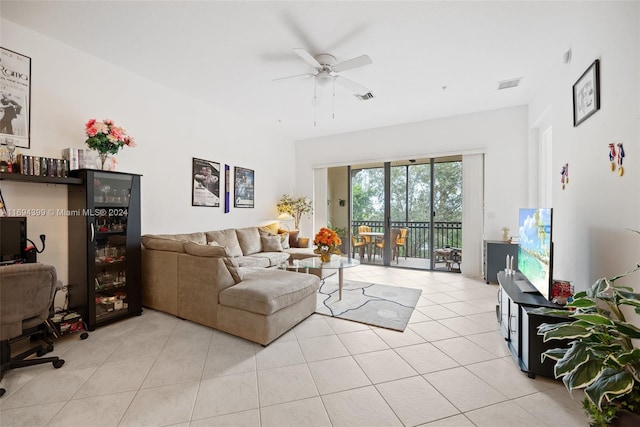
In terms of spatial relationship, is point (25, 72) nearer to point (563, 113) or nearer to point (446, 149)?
point (563, 113)

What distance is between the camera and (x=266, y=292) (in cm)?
231

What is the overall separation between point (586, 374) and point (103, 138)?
13.3ft

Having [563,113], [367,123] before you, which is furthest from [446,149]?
[563,113]

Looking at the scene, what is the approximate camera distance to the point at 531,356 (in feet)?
6.03

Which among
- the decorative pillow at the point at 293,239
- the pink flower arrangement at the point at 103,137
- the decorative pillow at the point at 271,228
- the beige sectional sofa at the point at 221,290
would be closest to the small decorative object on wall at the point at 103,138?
the pink flower arrangement at the point at 103,137

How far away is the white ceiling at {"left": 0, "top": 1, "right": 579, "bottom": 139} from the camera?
226 centimetres

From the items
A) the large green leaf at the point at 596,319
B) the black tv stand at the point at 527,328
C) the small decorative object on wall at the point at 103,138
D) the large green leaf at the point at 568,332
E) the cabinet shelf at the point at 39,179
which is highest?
the small decorative object on wall at the point at 103,138

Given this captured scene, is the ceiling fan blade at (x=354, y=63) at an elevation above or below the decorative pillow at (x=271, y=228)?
above

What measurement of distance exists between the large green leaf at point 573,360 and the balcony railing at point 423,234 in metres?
4.15

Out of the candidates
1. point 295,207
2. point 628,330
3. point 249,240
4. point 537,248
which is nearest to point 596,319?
point 628,330

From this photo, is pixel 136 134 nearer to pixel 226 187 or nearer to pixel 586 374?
pixel 226 187

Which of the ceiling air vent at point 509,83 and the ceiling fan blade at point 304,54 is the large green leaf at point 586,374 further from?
the ceiling air vent at point 509,83

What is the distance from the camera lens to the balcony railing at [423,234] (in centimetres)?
535

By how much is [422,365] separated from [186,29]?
3.67 meters
